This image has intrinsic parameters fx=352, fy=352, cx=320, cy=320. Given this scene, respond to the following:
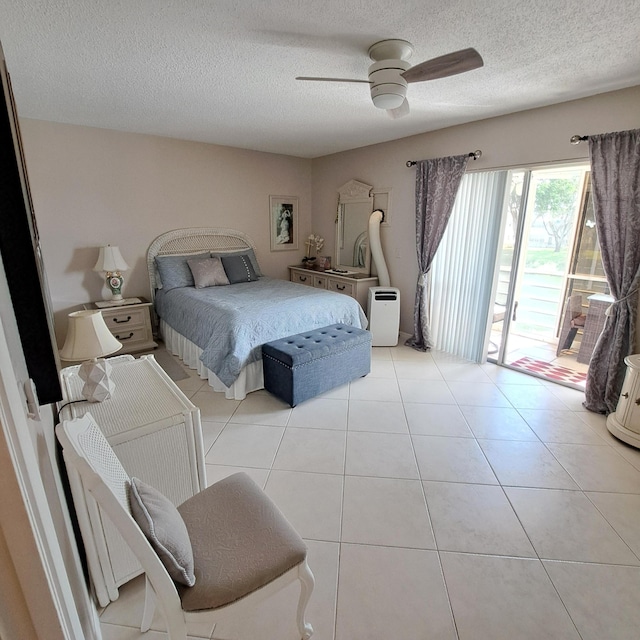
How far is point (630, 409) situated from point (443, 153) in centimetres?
281

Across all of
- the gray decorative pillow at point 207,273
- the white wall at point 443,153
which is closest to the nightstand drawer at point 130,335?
the gray decorative pillow at point 207,273

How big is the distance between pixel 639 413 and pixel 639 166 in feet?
5.54

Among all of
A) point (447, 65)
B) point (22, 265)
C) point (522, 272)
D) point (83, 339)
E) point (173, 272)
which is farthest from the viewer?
point (173, 272)

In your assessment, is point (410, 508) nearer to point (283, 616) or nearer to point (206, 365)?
point (283, 616)

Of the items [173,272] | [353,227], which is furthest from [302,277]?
[173,272]

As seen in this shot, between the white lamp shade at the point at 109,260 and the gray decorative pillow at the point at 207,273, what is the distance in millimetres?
738

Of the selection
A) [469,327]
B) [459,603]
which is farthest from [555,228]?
[459,603]

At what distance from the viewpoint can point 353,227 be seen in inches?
191

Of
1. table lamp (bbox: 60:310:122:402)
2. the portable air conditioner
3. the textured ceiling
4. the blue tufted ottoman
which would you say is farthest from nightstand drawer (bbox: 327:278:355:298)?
table lamp (bbox: 60:310:122:402)

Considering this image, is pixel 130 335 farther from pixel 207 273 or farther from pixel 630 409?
pixel 630 409

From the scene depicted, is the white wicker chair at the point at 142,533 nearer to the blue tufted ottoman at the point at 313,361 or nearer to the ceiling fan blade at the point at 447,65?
the blue tufted ottoman at the point at 313,361

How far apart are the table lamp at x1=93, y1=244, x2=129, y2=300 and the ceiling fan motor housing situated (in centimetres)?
308

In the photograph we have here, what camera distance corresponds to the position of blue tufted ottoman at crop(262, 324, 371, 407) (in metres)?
2.80

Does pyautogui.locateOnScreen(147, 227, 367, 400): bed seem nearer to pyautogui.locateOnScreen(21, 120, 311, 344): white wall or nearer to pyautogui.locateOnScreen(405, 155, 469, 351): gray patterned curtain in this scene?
pyautogui.locateOnScreen(21, 120, 311, 344): white wall
